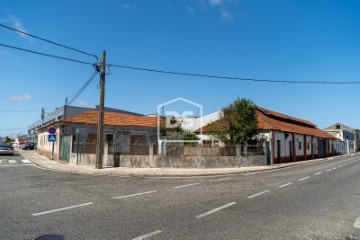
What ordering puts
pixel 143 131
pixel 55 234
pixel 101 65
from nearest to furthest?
pixel 55 234, pixel 101 65, pixel 143 131

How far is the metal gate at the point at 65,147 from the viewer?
21.4 metres

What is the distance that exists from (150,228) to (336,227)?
380cm

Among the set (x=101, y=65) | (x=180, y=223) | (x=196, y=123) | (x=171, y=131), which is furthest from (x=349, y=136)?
(x=180, y=223)

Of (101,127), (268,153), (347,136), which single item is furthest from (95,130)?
(347,136)

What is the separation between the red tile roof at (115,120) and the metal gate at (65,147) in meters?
2.20

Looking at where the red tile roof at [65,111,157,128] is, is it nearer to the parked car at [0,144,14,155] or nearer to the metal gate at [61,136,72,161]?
the metal gate at [61,136,72,161]

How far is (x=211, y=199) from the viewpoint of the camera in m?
7.80

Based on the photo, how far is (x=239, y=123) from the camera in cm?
2108

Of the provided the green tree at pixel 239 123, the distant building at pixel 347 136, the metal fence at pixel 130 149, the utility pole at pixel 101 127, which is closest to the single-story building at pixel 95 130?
the metal fence at pixel 130 149

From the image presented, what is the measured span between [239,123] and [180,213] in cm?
1588

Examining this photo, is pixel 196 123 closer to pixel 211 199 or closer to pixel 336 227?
pixel 211 199

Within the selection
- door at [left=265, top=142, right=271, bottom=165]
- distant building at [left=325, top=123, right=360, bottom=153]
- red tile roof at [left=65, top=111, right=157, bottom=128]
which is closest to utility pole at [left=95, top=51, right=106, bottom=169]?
red tile roof at [left=65, top=111, right=157, bottom=128]

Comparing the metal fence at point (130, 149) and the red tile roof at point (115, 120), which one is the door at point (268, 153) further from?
the red tile roof at point (115, 120)

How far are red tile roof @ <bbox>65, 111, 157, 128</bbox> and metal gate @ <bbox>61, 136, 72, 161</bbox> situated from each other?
220 centimetres
